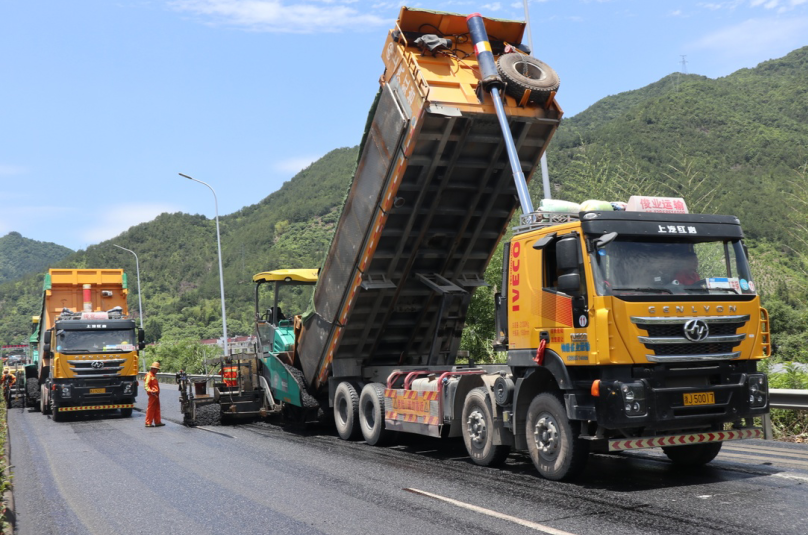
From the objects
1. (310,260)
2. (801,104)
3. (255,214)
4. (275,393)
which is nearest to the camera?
(275,393)

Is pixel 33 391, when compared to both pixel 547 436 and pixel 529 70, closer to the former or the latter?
pixel 529 70

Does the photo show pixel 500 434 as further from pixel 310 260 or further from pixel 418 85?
pixel 310 260

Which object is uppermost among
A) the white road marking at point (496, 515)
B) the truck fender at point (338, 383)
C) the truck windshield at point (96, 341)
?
the truck windshield at point (96, 341)

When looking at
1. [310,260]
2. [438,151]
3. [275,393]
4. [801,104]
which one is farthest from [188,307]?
[438,151]

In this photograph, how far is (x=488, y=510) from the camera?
650cm

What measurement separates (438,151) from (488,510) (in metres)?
4.55

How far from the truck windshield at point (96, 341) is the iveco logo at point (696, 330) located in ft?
53.1

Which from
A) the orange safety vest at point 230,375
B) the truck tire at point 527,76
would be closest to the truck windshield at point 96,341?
the orange safety vest at point 230,375

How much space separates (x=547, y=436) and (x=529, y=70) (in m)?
4.54

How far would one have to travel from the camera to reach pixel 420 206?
33.4 feet

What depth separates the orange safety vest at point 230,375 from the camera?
1576 centimetres

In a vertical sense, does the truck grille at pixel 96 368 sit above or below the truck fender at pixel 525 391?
above

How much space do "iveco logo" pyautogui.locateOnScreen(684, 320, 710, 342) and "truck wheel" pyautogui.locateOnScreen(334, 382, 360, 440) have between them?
6.04 meters

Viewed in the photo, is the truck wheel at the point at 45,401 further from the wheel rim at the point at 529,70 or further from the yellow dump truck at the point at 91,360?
the wheel rim at the point at 529,70
